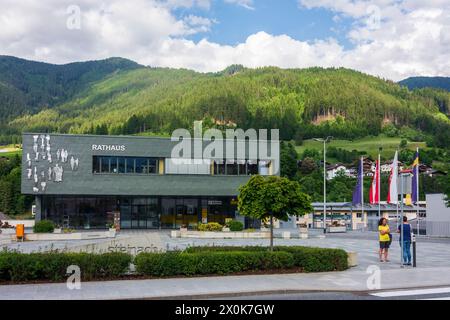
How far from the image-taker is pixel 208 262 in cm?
1639

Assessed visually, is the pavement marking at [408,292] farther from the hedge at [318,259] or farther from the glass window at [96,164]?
the glass window at [96,164]

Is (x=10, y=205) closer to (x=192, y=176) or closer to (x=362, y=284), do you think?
(x=192, y=176)

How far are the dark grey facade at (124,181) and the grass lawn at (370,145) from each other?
104897 mm

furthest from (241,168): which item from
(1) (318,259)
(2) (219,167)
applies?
(1) (318,259)

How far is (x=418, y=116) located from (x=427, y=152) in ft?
174

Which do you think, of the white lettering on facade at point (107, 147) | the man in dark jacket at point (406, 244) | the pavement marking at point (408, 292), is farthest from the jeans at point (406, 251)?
the white lettering on facade at point (107, 147)

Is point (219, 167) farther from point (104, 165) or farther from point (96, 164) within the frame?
point (96, 164)

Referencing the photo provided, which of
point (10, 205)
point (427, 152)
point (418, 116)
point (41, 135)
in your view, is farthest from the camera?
point (418, 116)

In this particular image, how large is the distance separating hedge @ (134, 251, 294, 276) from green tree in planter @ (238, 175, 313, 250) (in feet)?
4.25

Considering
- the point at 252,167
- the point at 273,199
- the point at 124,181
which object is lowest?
the point at 273,199

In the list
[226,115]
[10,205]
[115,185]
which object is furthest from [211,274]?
[226,115]

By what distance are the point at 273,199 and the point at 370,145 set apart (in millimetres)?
156735

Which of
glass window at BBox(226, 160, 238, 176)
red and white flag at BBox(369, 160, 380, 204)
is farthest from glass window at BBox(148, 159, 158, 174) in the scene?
red and white flag at BBox(369, 160, 380, 204)

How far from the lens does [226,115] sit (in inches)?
7279
